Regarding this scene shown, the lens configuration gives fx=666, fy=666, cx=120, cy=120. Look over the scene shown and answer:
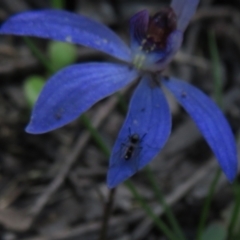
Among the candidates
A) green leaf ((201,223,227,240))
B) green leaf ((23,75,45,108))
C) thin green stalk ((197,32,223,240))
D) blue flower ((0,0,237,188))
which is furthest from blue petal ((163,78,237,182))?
green leaf ((23,75,45,108))

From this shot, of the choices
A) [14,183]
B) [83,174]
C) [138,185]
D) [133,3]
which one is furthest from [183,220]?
[133,3]

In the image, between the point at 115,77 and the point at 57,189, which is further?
the point at 57,189

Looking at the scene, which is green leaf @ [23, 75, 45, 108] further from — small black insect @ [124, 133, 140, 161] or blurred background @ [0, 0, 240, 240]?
small black insect @ [124, 133, 140, 161]

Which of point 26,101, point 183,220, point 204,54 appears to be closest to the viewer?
point 183,220

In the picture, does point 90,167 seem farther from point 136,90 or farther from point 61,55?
point 136,90

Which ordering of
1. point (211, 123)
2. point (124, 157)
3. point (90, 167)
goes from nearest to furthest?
point (124, 157), point (211, 123), point (90, 167)

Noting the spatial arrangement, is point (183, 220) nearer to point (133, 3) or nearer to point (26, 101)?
point (26, 101)

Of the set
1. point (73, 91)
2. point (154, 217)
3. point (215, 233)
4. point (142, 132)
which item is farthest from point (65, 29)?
point (215, 233)

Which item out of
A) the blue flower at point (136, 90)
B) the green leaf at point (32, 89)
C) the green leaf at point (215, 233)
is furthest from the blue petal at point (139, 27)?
the green leaf at point (32, 89)
